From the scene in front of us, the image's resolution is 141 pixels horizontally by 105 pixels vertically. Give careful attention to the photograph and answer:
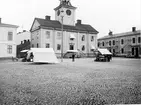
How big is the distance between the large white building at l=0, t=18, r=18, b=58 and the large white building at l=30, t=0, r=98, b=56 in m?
8.10

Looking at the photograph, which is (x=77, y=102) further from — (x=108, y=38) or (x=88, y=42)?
(x=108, y=38)

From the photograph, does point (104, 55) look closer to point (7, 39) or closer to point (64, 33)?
point (64, 33)

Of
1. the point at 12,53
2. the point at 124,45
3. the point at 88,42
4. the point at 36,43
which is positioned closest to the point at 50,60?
the point at 12,53

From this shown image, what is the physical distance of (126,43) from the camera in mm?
50500

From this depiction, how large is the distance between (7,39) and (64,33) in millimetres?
15178

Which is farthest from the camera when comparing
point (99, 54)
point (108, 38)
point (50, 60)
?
point (108, 38)

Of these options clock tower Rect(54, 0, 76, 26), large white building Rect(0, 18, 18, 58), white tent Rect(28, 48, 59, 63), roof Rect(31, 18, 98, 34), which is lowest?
white tent Rect(28, 48, 59, 63)

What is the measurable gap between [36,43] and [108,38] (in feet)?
92.8

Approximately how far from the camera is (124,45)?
51000 millimetres

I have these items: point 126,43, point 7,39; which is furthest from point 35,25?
point 126,43

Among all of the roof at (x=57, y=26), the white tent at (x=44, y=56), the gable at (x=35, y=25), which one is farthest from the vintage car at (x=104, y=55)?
the gable at (x=35, y=25)

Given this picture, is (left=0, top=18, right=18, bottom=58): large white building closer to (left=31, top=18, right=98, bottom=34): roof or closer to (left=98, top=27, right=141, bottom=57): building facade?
(left=31, top=18, right=98, bottom=34): roof

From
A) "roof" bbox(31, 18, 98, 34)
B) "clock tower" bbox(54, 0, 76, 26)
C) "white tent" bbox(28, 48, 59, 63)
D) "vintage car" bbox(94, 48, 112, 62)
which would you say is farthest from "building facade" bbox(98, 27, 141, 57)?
"white tent" bbox(28, 48, 59, 63)

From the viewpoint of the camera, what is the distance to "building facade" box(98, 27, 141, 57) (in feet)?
154
